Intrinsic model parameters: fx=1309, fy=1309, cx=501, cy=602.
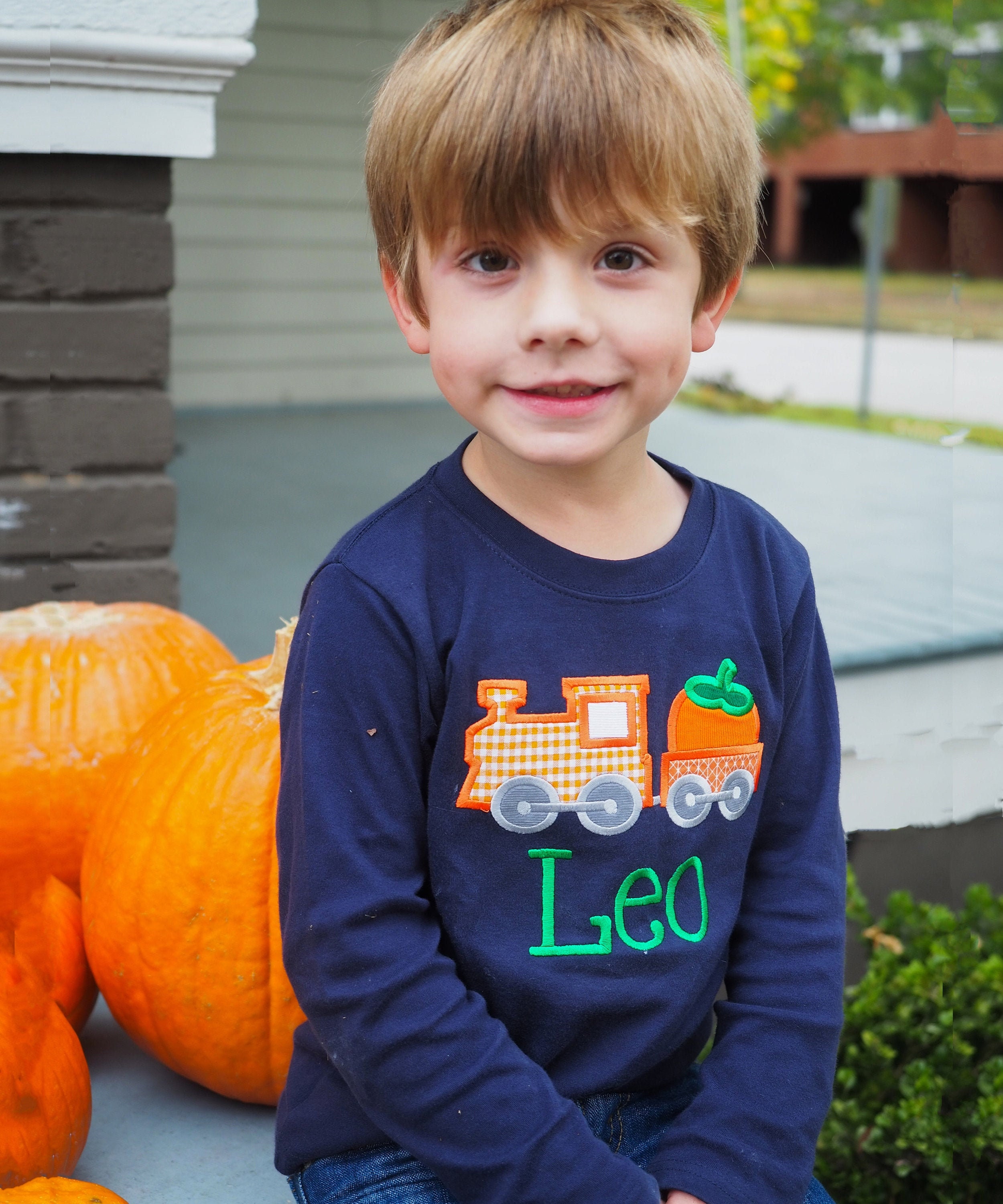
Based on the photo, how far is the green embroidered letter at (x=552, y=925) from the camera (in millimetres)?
1305

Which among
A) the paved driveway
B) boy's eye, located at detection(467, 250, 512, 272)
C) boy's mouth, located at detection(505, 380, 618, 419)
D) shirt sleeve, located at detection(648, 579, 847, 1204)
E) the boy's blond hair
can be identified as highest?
the boy's blond hair

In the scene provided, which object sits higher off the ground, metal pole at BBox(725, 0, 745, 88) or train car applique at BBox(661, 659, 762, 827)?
metal pole at BBox(725, 0, 745, 88)

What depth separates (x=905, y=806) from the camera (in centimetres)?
302

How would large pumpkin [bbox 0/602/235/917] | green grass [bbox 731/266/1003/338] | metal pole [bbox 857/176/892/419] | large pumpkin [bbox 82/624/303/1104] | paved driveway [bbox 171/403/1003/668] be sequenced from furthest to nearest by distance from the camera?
1. green grass [bbox 731/266/1003/338]
2. metal pole [bbox 857/176/892/419]
3. paved driveway [bbox 171/403/1003/668]
4. large pumpkin [bbox 0/602/235/917]
5. large pumpkin [bbox 82/624/303/1104]

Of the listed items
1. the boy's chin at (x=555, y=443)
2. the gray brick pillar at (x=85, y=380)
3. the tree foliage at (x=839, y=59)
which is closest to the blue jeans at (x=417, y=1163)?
the boy's chin at (x=555, y=443)

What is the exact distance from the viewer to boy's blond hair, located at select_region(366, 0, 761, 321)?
1180mm

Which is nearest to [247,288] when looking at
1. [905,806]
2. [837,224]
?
[905,806]

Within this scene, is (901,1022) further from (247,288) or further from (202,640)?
(247,288)

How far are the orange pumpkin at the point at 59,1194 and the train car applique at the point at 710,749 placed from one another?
723 millimetres

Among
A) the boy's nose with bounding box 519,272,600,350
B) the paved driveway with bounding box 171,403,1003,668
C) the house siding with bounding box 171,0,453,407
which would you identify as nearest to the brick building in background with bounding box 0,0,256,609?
the paved driveway with bounding box 171,403,1003,668

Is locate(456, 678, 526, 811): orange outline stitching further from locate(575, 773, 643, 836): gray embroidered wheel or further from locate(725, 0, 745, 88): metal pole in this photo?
locate(725, 0, 745, 88): metal pole

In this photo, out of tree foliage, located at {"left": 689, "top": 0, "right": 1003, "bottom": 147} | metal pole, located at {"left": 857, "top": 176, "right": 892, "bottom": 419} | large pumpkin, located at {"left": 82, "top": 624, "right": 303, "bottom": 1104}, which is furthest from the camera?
tree foliage, located at {"left": 689, "top": 0, "right": 1003, "bottom": 147}

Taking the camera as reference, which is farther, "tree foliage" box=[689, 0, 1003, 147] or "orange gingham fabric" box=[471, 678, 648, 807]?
"tree foliage" box=[689, 0, 1003, 147]

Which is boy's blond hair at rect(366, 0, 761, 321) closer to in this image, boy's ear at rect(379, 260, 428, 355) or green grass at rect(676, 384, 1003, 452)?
boy's ear at rect(379, 260, 428, 355)
